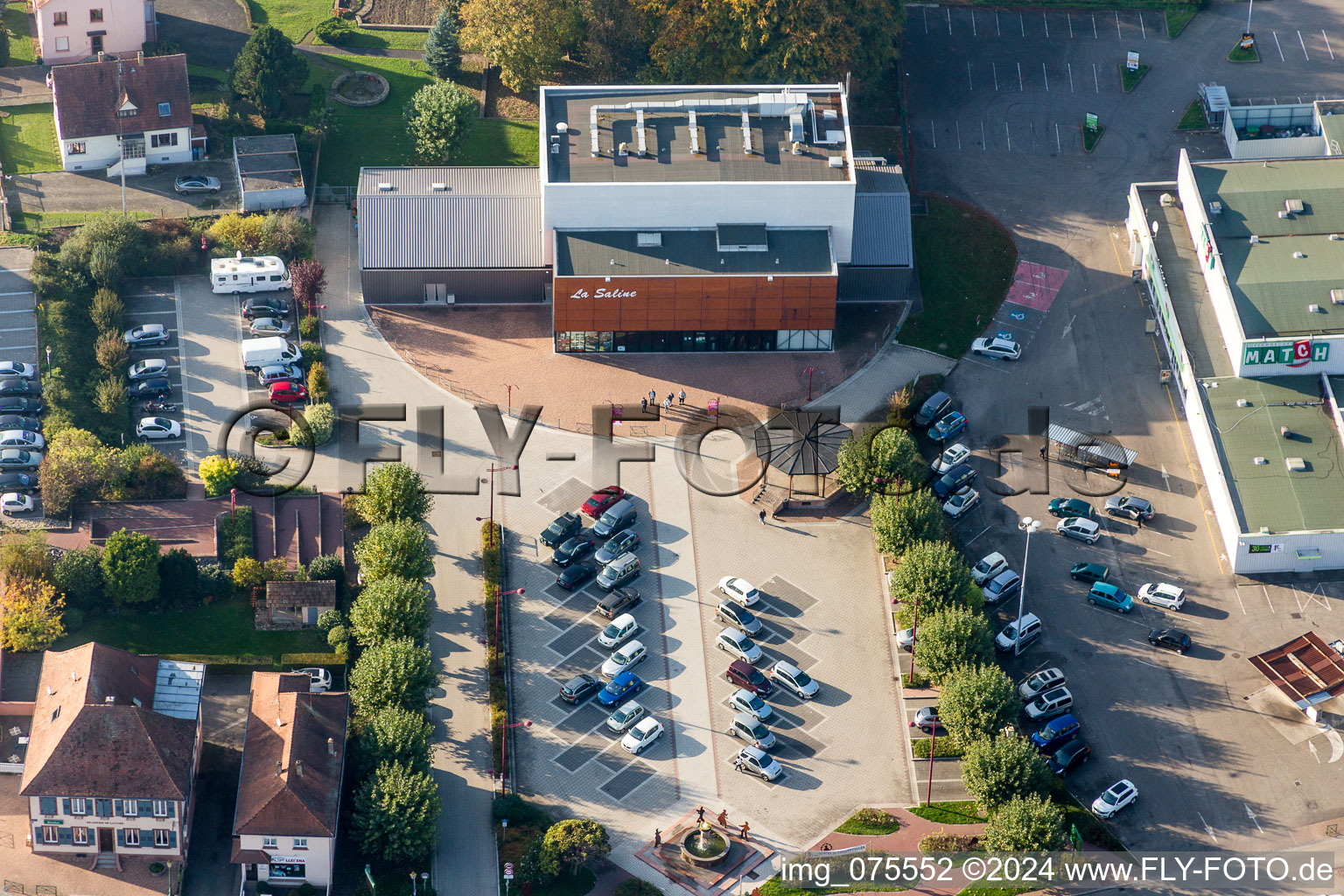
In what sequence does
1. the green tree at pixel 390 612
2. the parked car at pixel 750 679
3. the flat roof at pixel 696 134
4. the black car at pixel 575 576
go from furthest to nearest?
the flat roof at pixel 696 134 → the black car at pixel 575 576 → the parked car at pixel 750 679 → the green tree at pixel 390 612

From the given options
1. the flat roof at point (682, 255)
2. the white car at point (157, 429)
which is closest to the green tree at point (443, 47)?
the flat roof at point (682, 255)

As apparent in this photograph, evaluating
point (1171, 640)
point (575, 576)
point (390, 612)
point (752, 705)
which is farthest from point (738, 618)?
point (1171, 640)

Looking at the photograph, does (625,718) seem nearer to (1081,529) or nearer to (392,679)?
(392,679)

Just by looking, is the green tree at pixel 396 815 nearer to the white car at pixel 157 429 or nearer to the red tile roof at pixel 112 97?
the white car at pixel 157 429

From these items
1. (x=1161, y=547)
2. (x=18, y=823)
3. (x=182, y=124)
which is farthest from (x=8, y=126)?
(x=1161, y=547)

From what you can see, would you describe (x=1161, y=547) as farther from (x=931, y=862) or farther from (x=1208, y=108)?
(x=1208, y=108)

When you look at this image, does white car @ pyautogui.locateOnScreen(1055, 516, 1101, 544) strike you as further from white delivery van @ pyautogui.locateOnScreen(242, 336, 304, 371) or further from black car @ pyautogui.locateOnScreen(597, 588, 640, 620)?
white delivery van @ pyautogui.locateOnScreen(242, 336, 304, 371)
